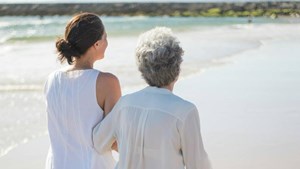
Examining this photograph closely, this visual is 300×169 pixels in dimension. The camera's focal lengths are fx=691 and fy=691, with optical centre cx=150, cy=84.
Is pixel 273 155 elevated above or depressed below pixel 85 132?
below

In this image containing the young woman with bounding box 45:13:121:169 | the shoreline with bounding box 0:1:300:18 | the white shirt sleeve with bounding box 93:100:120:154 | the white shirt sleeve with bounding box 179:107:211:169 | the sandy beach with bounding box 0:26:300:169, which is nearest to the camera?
the white shirt sleeve with bounding box 179:107:211:169

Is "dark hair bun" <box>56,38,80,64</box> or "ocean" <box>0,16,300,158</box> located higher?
"dark hair bun" <box>56,38,80,64</box>

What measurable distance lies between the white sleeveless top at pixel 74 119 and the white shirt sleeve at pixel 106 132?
2.1 inches

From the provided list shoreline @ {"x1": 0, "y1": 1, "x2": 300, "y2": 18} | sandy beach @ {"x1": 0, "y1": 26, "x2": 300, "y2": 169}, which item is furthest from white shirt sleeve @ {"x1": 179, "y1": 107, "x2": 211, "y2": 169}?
shoreline @ {"x1": 0, "y1": 1, "x2": 300, "y2": 18}

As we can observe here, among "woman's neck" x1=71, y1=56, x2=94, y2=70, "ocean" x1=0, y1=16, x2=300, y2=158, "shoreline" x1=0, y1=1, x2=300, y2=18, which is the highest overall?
"woman's neck" x1=71, y1=56, x2=94, y2=70

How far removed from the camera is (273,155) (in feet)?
20.1

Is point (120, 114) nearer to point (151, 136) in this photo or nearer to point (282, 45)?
point (151, 136)

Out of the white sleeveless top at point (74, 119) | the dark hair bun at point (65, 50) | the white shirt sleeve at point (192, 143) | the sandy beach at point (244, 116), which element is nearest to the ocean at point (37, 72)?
the sandy beach at point (244, 116)

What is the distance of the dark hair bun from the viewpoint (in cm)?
295

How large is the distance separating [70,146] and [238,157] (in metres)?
3.29

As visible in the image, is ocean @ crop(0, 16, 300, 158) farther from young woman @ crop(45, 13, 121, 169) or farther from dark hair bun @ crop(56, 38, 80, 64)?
dark hair bun @ crop(56, 38, 80, 64)

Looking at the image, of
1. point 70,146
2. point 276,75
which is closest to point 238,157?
point 70,146

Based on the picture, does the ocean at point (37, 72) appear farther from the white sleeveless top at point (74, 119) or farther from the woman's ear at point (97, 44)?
the woman's ear at point (97, 44)

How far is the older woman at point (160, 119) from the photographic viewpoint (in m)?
2.60
